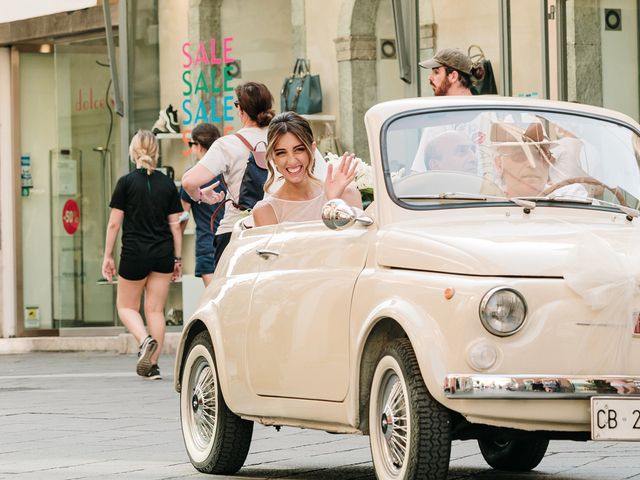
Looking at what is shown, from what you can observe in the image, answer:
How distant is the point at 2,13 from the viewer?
64.2 feet

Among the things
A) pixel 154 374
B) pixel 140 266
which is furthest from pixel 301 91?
pixel 154 374

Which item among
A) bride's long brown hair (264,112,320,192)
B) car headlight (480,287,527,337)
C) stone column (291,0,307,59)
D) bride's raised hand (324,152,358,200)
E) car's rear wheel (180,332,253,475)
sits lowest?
car's rear wheel (180,332,253,475)

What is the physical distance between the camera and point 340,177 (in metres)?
7.50

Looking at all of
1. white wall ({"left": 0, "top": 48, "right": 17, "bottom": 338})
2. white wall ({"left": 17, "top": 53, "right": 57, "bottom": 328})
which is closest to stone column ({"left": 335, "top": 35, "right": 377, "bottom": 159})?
white wall ({"left": 17, "top": 53, "right": 57, "bottom": 328})

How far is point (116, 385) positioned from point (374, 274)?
7586 millimetres

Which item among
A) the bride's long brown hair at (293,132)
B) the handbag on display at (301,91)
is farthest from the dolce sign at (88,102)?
the bride's long brown hair at (293,132)

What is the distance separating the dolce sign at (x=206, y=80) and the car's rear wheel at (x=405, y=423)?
1221cm

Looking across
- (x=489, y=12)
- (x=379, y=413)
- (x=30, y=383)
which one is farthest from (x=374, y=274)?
(x=489, y=12)

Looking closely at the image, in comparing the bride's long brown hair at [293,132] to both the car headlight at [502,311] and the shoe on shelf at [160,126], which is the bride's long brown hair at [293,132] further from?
the shoe on shelf at [160,126]

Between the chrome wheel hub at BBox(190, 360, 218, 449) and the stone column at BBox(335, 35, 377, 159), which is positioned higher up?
the stone column at BBox(335, 35, 377, 159)

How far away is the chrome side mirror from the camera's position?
6.72 meters

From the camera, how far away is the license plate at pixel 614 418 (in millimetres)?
5828

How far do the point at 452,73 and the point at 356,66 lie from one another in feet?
26.2

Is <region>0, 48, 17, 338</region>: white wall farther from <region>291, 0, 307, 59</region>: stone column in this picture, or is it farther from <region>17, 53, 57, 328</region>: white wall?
<region>291, 0, 307, 59</region>: stone column
